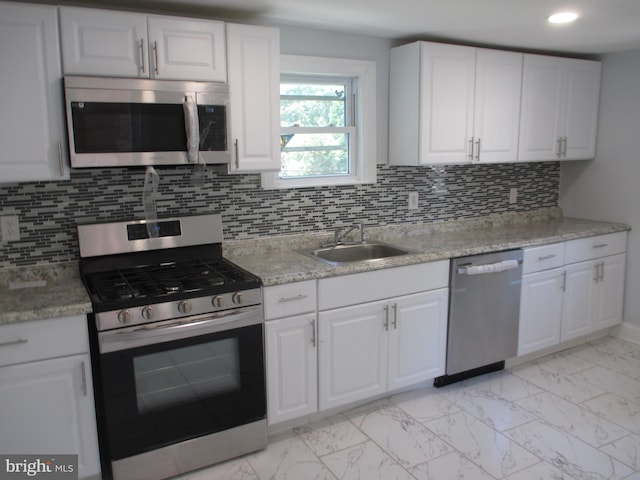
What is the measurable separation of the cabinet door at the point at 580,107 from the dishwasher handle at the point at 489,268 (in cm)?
116

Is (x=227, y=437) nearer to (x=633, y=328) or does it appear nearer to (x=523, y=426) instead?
(x=523, y=426)

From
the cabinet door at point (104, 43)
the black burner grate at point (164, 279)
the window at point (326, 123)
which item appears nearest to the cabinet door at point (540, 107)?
the window at point (326, 123)

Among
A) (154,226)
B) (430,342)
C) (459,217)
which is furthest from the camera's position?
(459,217)

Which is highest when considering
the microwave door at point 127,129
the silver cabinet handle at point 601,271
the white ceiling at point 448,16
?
the white ceiling at point 448,16

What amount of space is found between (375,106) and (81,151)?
1.77 metres

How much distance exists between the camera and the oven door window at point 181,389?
210cm

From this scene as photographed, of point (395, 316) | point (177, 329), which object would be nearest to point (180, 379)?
point (177, 329)

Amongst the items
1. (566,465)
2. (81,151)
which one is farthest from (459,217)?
(81,151)

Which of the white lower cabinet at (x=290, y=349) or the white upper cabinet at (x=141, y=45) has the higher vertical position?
the white upper cabinet at (x=141, y=45)

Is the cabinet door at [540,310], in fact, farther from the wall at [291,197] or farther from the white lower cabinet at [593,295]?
the wall at [291,197]

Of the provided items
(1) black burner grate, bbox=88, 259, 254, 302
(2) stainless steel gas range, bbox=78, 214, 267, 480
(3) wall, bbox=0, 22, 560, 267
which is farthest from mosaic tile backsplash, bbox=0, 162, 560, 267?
(1) black burner grate, bbox=88, 259, 254, 302

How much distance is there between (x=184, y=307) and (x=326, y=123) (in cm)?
154

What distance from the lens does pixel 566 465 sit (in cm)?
239

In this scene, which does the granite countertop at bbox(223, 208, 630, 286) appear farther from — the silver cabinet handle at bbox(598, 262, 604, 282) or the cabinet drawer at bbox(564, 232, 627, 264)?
the silver cabinet handle at bbox(598, 262, 604, 282)
